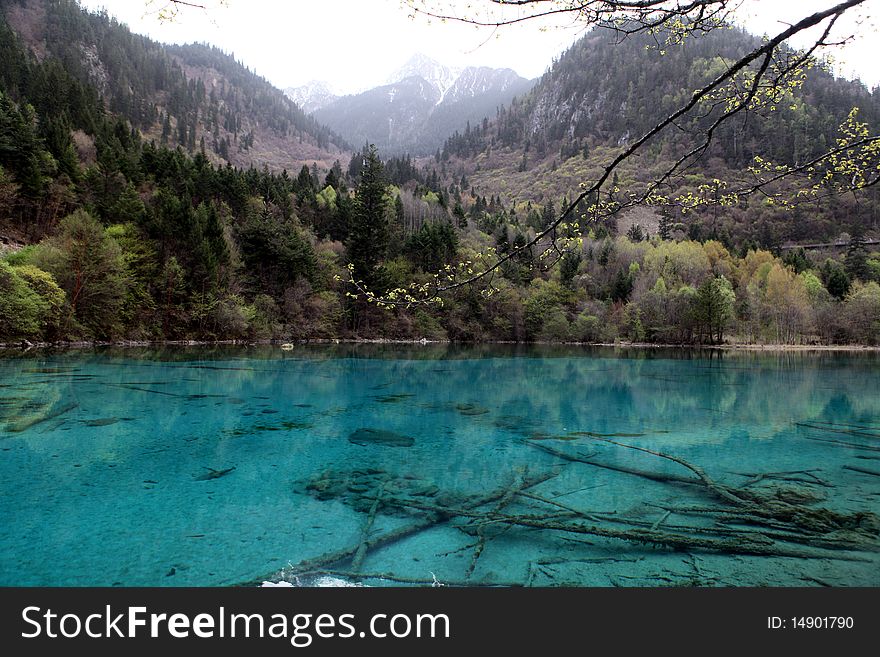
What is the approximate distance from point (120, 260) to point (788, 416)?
42.4 m

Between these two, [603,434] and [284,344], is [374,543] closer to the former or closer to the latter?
[603,434]

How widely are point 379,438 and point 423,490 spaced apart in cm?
371

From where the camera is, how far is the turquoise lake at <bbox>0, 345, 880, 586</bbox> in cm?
454

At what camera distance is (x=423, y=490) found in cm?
693

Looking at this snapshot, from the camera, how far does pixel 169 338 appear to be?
143 feet

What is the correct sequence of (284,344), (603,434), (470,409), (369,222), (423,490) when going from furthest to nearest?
(369,222)
(284,344)
(470,409)
(603,434)
(423,490)

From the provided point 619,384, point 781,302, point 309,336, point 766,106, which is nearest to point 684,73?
point 781,302

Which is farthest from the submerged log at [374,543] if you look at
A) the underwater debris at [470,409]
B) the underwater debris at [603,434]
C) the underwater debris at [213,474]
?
the underwater debris at [470,409]

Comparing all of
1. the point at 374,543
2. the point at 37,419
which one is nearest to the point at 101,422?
the point at 37,419

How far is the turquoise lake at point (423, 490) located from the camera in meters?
4.54

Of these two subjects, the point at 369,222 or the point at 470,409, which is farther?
the point at 369,222

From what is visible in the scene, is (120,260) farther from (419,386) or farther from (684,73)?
(684,73)

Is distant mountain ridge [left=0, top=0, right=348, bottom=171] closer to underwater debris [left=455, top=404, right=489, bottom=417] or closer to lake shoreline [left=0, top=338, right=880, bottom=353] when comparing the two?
lake shoreline [left=0, top=338, right=880, bottom=353]

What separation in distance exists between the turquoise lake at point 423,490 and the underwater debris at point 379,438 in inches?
3.4
